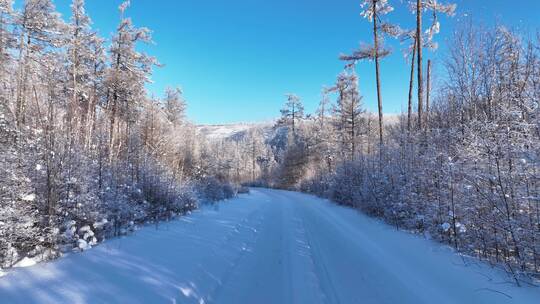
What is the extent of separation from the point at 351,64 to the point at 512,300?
1617cm

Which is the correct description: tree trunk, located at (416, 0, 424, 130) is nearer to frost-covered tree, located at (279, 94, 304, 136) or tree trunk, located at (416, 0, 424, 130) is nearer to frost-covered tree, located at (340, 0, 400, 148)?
frost-covered tree, located at (340, 0, 400, 148)

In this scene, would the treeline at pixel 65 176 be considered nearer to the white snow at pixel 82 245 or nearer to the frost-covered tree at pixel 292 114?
the white snow at pixel 82 245

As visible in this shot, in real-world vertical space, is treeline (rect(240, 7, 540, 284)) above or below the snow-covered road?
above

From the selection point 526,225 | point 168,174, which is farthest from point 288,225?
point 526,225

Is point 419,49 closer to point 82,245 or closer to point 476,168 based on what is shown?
point 476,168

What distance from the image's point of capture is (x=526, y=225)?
398 centimetres

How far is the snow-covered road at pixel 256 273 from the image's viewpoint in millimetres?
3309

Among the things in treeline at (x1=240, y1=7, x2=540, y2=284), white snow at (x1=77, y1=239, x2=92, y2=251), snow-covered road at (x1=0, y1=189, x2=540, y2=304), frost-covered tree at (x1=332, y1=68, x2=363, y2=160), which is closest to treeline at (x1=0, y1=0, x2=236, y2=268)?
white snow at (x1=77, y1=239, x2=92, y2=251)

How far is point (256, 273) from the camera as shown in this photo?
15.0 feet

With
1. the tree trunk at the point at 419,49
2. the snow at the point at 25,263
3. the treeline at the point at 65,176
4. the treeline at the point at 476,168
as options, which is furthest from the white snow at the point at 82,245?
the tree trunk at the point at 419,49

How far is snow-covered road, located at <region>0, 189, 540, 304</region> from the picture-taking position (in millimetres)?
3309

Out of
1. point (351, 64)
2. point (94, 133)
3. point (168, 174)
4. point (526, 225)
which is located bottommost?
point (526, 225)

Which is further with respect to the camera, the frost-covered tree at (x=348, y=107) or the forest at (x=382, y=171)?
the frost-covered tree at (x=348, y=107)

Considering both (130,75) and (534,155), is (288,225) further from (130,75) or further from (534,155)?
(130,75)
